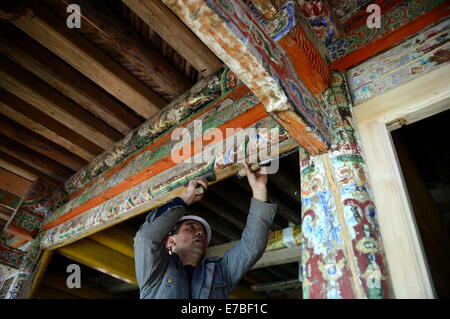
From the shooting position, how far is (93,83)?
221 centimetres

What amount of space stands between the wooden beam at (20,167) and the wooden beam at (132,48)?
166 cm

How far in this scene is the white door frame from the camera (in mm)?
872

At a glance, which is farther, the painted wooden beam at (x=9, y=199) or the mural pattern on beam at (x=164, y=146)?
the painted wooden beam at (x=9, y=199)

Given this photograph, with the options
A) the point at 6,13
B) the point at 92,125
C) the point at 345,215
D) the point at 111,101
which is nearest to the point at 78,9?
the point at 6,13

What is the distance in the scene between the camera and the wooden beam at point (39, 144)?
2.43 meters

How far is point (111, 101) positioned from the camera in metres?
2.28

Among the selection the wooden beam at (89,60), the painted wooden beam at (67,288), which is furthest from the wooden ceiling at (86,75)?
the painted wooden beam at (67,288)

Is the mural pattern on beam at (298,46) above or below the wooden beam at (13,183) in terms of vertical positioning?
below

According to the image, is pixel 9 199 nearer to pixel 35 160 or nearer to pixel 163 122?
pixel 35 160

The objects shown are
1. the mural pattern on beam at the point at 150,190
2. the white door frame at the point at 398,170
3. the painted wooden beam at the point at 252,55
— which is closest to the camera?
the painted wooden beam at the point at 252,55

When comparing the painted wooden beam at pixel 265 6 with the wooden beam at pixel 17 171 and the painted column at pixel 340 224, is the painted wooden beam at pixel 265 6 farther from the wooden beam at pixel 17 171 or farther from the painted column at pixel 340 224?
the wooden beam at pixel 17 171

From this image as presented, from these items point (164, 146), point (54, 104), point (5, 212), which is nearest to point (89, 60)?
point (54, 104)

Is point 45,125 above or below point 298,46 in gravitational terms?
above

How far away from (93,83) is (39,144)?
842 millimetres
